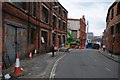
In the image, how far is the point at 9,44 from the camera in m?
17.1

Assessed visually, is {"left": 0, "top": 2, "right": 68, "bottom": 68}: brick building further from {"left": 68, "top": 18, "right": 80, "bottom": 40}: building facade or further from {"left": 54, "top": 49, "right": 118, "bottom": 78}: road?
{"left": 68, "top": 18, "right": 80, "bottom": 40}: building facade

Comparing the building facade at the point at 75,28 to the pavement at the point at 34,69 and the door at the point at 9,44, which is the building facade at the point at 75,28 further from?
the door at the point at 9,44

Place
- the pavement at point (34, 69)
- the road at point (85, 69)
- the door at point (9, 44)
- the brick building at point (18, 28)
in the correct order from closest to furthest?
1. the pavement at point (34, 69)
2. the road at point (85, 69)
3. the door at point (9, 44)
4. the brick building at point (18, 28)

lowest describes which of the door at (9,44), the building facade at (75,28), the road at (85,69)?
the road at (85,69)

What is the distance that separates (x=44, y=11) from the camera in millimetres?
35906

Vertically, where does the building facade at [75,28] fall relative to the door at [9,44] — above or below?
above

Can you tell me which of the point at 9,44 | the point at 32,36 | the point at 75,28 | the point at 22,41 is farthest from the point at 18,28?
the point at 75,28

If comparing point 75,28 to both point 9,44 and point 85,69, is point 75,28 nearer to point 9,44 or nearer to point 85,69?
point 9,44

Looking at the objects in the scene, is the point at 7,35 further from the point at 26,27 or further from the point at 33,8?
the point at 33,8

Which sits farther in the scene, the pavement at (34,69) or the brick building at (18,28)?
the brick building at (18,28)

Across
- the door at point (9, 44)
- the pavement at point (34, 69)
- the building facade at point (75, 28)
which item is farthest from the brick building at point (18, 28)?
the building facade at point (75, 28)

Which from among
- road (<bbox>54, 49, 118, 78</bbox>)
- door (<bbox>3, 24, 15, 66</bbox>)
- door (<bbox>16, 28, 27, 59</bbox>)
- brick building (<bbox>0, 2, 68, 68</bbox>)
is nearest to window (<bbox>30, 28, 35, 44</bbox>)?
brick building (<bbox>0, 2, 68, 68</bbox>)

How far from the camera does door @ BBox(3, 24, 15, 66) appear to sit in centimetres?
1599

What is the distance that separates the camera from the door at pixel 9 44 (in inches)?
630
